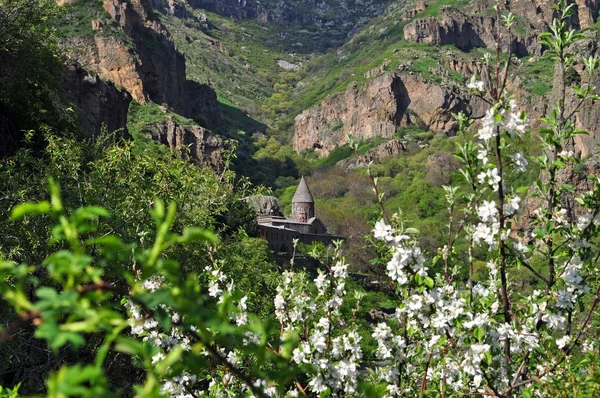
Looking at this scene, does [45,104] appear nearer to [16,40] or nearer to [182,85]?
A: [16,40]

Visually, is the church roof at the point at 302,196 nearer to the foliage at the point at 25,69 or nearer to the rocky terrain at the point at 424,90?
the rocky terrain at the point at 424,90

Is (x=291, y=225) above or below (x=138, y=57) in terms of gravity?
below

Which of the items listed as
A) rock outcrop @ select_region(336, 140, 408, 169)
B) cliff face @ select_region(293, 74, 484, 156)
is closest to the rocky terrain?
cliff face @ select_region(293, 74, 484, 156)

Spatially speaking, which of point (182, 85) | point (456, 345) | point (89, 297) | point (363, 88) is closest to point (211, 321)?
point (89, 297)

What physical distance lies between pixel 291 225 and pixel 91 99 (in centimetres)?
3407

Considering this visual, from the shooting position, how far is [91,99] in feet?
114

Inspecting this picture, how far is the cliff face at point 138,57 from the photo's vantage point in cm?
6272

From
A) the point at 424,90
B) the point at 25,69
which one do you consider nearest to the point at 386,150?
the point at 424,90

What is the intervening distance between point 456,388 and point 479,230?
4.15 ft

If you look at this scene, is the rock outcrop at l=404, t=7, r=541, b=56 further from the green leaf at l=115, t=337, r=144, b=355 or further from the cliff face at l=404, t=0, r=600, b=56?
the green leaf at l=115, t=337, r=144, b=355

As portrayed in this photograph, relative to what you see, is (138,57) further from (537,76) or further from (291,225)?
(537,76)

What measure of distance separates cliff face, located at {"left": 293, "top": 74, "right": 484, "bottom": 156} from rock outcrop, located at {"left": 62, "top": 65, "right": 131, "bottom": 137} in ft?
272

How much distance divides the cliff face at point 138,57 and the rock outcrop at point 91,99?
17.3m

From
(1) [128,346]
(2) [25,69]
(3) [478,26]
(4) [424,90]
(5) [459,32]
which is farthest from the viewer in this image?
(3) [478,26]
